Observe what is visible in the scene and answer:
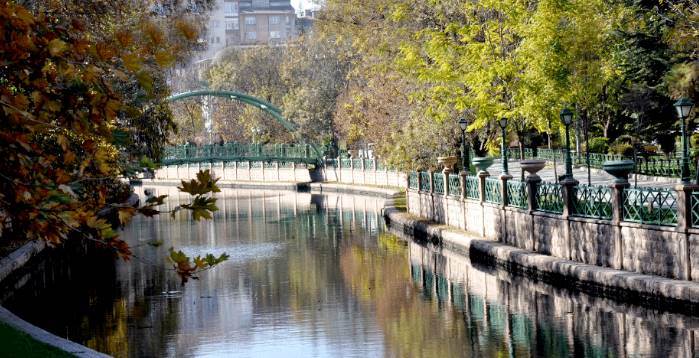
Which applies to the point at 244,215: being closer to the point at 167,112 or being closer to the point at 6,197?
the point at 167,112

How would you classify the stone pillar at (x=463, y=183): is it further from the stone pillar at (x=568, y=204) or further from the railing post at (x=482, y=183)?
the stone pillar at (x=568, y=204)

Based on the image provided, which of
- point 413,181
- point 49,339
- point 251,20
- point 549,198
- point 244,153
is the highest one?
point 251,20

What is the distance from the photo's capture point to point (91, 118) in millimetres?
11961

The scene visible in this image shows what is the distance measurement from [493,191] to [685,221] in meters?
12.2

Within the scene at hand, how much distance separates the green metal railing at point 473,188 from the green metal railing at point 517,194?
2677 mm

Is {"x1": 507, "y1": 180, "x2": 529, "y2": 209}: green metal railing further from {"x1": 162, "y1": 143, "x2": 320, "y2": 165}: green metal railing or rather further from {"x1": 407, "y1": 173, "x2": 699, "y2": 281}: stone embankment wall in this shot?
{"x1": 162, "y1": 143, "x2": 320, "y2": 165}: green metal railing

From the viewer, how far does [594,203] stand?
82.7 ft

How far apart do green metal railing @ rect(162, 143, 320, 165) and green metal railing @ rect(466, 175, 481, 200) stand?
5096cm

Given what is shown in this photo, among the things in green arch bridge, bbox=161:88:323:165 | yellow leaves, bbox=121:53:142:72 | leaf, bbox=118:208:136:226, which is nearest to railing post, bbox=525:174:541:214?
leaf, bbox=118:208:136:226

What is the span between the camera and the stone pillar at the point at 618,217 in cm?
2339

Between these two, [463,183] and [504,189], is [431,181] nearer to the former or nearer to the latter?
[463,183]

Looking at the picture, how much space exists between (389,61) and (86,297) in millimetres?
21342

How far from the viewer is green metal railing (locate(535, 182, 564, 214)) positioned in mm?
27734

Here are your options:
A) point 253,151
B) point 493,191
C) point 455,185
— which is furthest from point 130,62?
point 253,151
